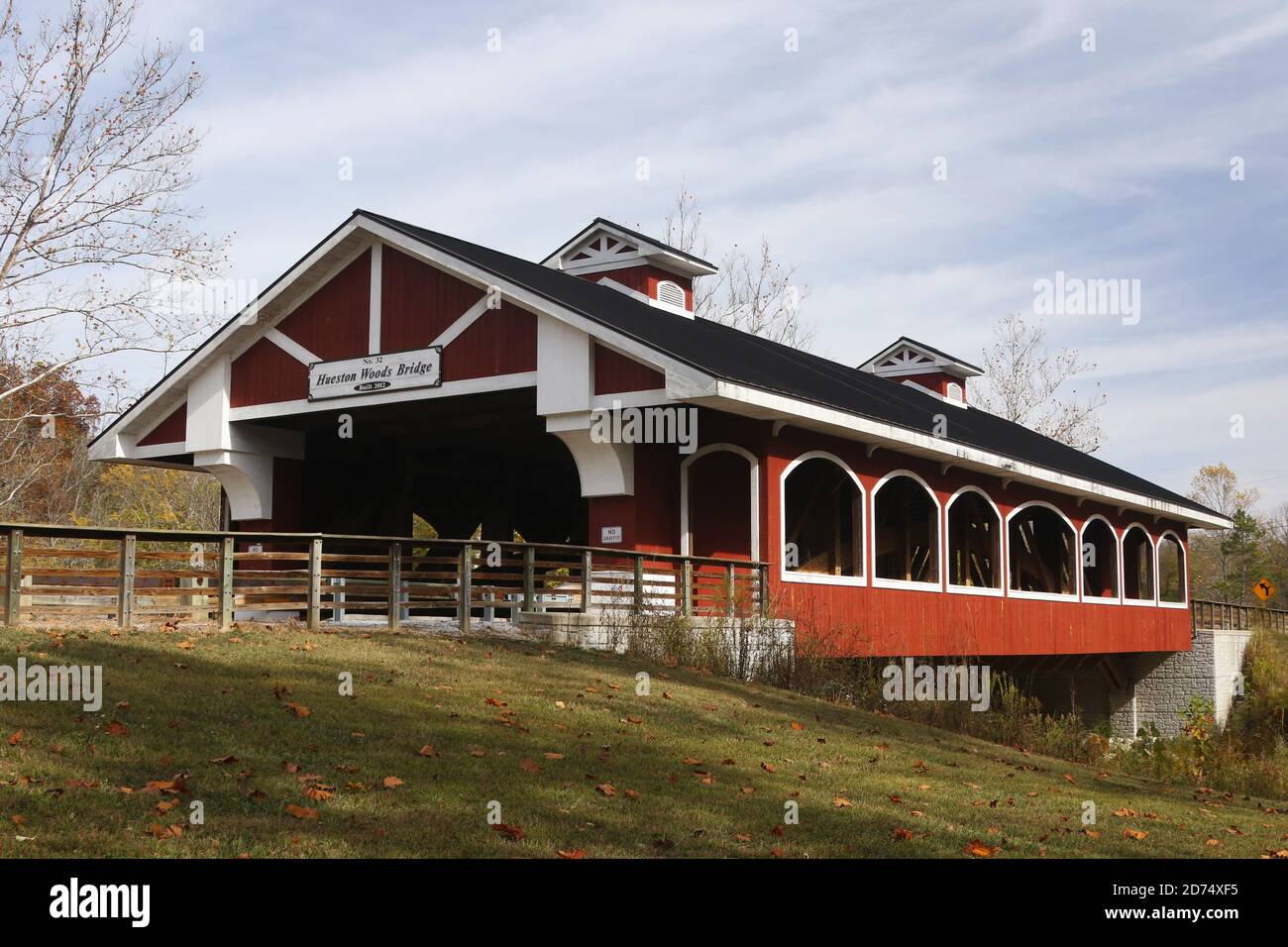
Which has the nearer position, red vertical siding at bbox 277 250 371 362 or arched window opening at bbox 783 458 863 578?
red vertical siding at bbox 277 250 371 362

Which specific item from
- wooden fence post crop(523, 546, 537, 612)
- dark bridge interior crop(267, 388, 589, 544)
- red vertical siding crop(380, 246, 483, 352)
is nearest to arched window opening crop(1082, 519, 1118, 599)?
dark bridge interior crop(267, 388, 589, 544)

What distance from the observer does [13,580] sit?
1433 cm

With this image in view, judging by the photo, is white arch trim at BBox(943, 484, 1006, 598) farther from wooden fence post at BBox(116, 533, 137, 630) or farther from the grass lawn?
wooden fence post at BBox(116, 533, 137, 630)

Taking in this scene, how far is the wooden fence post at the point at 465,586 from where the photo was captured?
57.2ft

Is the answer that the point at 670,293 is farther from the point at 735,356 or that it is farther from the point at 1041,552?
the point at 1041,552

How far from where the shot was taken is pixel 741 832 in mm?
8953

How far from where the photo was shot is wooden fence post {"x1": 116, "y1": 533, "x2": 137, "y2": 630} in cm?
1502

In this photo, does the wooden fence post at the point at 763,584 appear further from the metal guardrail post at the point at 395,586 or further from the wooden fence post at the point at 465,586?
the metal guardrail post at the point at 395,586

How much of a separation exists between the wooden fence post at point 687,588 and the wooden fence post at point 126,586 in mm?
7405

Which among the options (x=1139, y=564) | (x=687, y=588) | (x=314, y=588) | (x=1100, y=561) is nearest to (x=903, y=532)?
(x=687, y=588)

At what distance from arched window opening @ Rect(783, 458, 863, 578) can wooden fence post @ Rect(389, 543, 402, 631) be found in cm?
843
